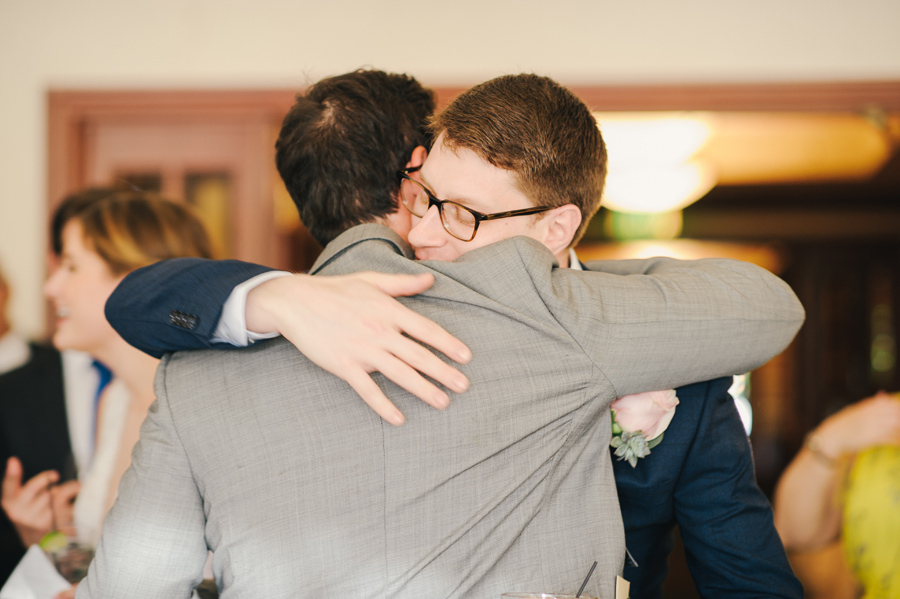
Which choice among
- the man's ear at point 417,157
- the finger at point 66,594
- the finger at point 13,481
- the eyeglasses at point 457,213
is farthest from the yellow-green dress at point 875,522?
the finger at point 13,481

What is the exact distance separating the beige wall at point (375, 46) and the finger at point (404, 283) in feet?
7.75

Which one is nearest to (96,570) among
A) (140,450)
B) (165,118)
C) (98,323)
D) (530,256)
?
(140,450)

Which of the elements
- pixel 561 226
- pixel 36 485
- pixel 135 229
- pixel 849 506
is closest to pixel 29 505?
pixel 36 485

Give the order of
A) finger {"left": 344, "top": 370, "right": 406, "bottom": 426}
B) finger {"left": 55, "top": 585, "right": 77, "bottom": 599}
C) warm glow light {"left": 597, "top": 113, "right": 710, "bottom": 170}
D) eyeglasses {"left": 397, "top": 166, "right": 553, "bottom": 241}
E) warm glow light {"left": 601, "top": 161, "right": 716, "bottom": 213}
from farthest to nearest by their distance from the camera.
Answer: warm glow light {"left": 601, "top": 161, "right": 716, "bottom": 213} → warm glow light {"left": 597, "top": 113, "right": 710, "bottom": 170} → finger {"left": 55, "top": 585, "right": 77, "bottom": 599} → eyeglasses {"left": 397, "top": 166, "right": 553, "bottom": 241} → finger {"left": 344, "top": 370, "right": 406, "bottom": 426}

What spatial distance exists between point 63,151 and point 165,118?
17.7 inches

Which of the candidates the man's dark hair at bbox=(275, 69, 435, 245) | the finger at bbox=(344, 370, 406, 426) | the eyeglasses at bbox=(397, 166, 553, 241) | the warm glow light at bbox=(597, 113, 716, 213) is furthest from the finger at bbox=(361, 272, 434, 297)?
the warm glow light at bbox=(597, 113, 716, 213)

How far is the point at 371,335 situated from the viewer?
2.67 ft

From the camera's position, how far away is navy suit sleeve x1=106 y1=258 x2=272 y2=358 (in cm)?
84

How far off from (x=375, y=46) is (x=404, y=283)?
8.09ft

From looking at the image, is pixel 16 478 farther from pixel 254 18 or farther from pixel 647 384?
pixel 254 18

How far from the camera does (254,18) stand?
302 cm

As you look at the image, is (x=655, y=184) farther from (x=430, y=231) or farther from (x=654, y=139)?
(x=430, y=231)

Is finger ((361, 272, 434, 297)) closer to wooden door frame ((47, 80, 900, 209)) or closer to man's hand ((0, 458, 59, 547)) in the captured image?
man's hand ((0, 458, 59, 547))

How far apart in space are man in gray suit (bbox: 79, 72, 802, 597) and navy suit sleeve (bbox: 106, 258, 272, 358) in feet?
0.12
